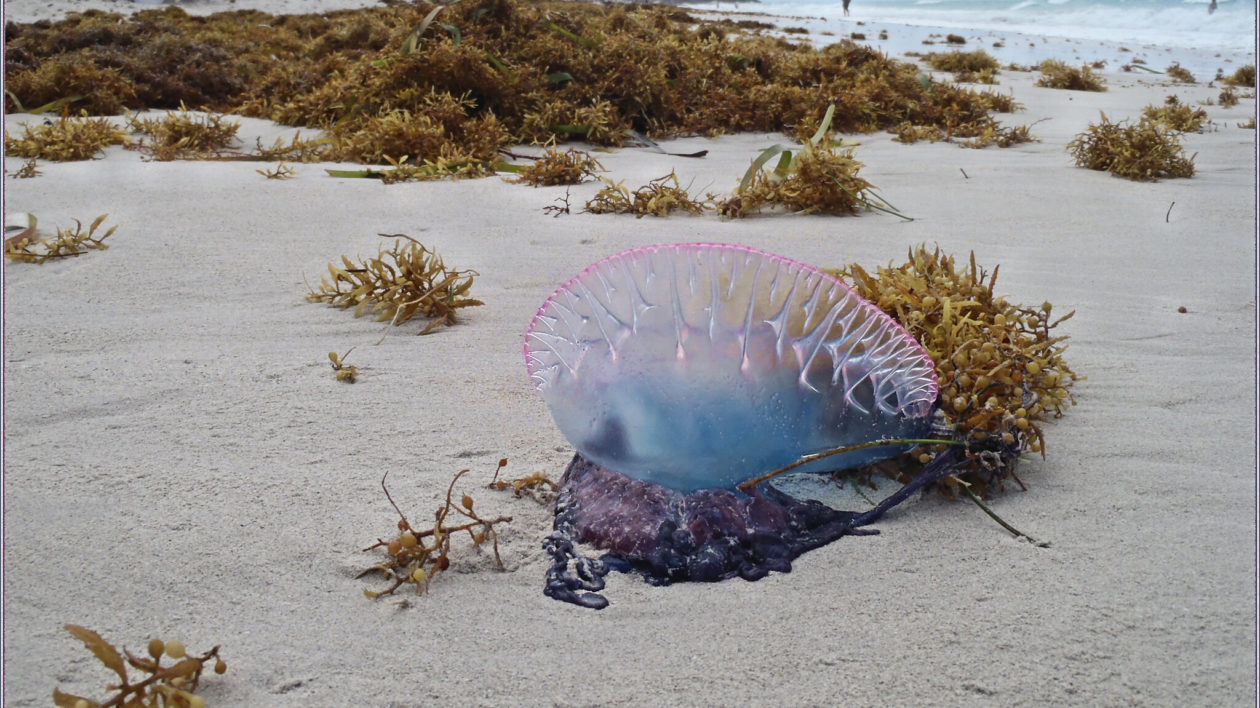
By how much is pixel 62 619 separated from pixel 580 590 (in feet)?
2.42

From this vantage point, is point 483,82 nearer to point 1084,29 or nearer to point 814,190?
point 814,190

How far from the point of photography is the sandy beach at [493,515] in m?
1.13

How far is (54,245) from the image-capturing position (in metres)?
2.94

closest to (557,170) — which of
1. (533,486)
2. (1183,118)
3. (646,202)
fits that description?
(646,202)

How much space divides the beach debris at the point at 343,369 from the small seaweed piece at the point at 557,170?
2.10 metres

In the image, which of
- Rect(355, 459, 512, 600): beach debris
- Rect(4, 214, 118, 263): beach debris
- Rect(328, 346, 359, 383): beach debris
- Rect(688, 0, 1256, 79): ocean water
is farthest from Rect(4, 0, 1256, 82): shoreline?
Rect(355, 459, 512, 600): beach debris

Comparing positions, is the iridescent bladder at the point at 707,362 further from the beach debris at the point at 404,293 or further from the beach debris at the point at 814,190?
the beach debris at the point at 814,190

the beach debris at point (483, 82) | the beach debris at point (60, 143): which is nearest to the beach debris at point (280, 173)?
the beach debris at point (483, 82)

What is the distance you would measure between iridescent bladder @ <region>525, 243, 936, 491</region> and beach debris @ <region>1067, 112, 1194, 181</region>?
11.8ft

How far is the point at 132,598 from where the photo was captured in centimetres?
127

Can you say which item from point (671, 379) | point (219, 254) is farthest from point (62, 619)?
point (219, 254)

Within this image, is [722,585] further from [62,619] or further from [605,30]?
[605,30]

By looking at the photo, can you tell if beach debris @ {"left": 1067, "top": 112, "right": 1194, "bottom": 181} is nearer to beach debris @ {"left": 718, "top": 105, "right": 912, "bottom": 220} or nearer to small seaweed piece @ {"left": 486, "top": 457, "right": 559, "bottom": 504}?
beach debris @ {"left": 718, "top": 105, "right": 912, "bottom": 220}

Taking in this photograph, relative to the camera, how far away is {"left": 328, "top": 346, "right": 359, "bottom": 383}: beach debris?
2.05 m
